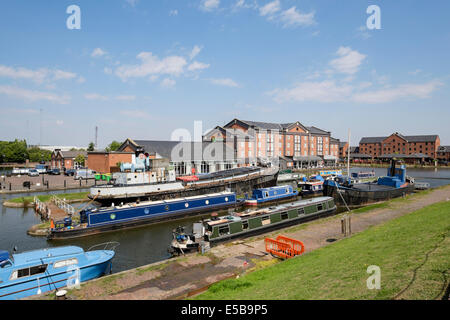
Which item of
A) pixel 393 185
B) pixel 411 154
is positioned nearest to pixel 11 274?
pixel 393 185

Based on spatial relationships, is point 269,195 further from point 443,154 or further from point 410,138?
point 443,154

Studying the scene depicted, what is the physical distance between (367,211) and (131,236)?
26150mm

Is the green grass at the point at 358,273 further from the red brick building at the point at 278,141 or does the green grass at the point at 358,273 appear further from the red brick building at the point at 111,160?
the red brick building at the point at 278,141

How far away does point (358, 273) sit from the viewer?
11047 mm

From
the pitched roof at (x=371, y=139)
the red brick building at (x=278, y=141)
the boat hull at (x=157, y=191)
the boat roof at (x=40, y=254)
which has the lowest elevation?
the boat roof at (x=40, y=254)

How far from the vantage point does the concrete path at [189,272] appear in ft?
43.8

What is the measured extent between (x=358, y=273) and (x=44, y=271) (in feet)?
52.2

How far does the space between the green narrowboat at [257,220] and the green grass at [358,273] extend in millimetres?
7245

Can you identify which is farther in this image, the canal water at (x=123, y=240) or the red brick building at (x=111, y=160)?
the red brick building at (x=111, y=160)

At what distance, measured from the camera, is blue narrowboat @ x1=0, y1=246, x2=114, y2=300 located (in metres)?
14.0

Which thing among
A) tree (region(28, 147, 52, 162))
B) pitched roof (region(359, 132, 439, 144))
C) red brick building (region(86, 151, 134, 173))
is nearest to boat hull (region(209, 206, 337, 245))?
red brick building (region(86, 151, 134, 173))

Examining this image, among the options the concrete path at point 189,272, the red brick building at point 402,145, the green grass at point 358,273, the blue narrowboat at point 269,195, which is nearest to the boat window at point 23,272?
the concrete path at point 189,272

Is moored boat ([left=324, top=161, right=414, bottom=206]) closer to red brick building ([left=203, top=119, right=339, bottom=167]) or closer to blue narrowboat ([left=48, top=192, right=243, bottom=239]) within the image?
blue narrowboat ([left=48, top=192, right=243, bottom=239])
